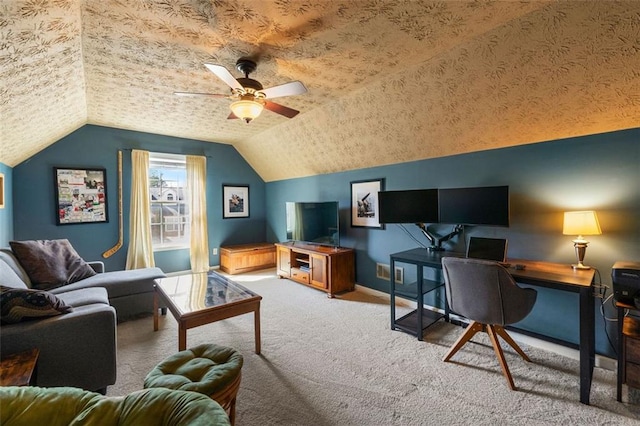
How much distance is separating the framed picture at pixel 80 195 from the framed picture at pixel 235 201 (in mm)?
1857

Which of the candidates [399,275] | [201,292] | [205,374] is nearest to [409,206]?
[399,275]

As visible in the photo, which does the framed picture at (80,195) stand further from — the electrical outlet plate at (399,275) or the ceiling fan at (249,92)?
the electrical outlet plate at (399,275)

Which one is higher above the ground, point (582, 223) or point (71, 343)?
point (582, 223)

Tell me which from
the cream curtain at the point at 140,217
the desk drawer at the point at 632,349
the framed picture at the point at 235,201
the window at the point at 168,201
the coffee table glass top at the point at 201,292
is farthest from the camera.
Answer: the framed picture at the point at 235,201

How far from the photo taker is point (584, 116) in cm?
206

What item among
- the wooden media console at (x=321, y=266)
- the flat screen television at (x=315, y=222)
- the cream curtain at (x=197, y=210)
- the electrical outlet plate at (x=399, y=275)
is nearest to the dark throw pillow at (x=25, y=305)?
the wooden media console at (x=321, y=266)

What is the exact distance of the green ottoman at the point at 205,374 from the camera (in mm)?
1299

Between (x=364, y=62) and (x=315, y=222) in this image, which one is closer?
(x=364, y=62)

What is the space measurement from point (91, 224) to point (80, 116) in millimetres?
1592

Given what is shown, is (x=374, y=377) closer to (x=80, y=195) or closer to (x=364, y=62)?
(x=364, y=62)

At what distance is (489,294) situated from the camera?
1939 millimetres

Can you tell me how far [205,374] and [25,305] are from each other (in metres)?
1.29

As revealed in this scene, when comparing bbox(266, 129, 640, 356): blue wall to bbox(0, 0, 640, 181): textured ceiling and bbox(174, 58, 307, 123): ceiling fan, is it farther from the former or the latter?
bbox(174, 58, 307, 123): ceiling fan

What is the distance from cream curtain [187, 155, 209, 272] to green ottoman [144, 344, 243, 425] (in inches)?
139
